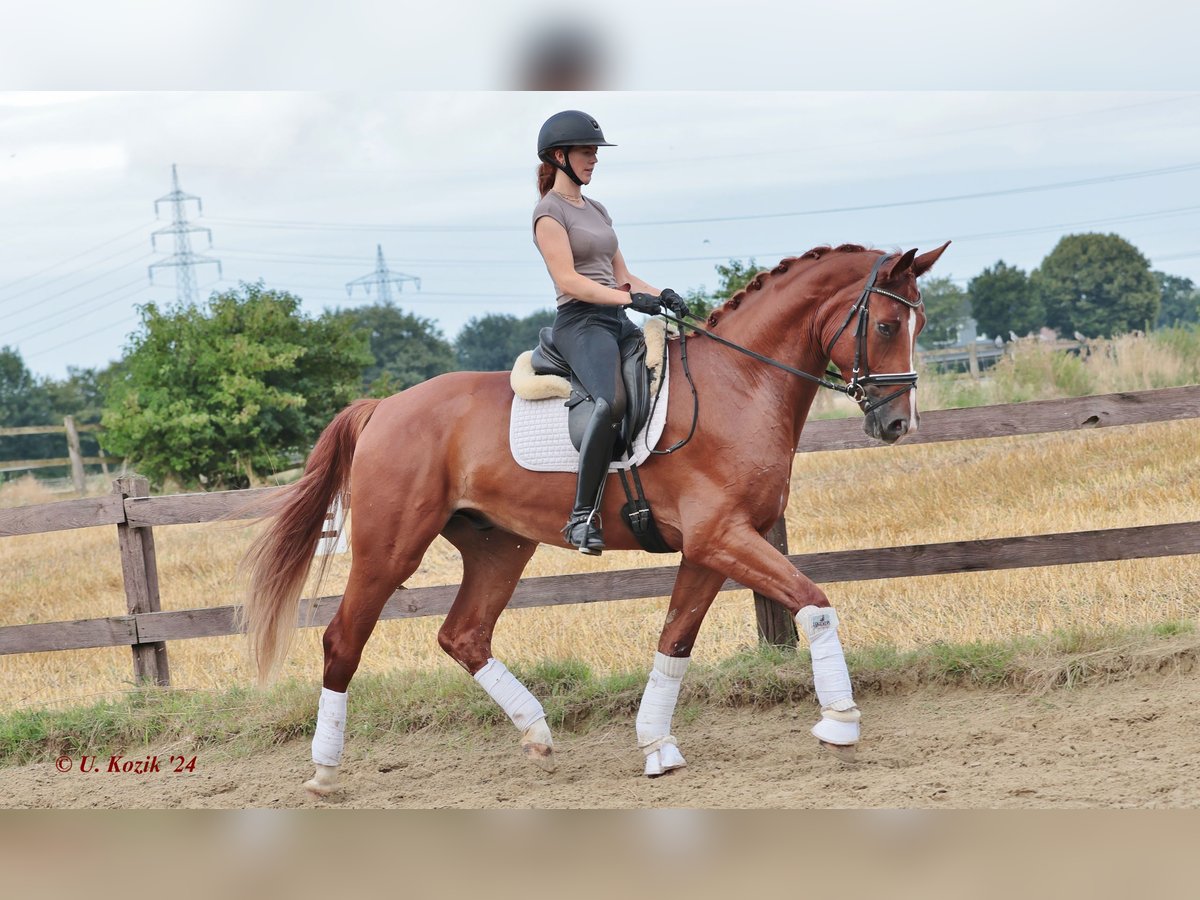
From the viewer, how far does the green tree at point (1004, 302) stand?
5253cm

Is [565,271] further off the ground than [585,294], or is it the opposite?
[565,271]

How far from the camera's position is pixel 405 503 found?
202 inches

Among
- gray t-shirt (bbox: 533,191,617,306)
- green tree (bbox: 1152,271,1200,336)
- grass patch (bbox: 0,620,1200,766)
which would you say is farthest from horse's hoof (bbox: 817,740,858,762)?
green tree (bbox: 1152,271,1200,336)

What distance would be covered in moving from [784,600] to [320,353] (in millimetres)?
26799

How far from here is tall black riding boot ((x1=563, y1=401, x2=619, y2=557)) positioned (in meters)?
4.66

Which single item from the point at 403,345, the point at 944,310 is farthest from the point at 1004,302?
the point at 403,345

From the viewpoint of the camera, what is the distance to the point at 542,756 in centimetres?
508

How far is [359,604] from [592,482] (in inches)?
52.6

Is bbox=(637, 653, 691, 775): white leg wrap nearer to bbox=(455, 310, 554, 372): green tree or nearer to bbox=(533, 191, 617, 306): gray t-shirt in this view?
bbox=(533, 191, 617, 306): gray t-shirt

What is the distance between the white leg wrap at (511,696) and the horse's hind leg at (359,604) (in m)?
0.60

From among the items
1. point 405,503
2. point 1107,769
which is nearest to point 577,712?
point 405,503

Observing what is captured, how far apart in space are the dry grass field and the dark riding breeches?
1.95m

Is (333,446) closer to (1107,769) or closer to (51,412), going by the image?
(1107,769)

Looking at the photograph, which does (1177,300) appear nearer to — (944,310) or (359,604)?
(944,310)
